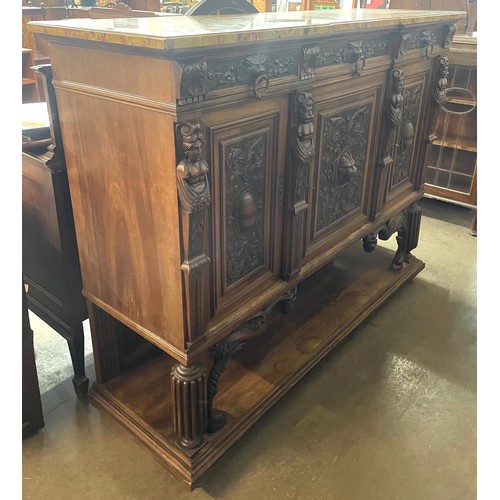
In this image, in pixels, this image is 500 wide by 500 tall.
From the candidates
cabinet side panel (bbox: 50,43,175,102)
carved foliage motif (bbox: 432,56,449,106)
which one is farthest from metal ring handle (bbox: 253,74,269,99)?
carved foliage motif (bbox: 432,56,449,106)

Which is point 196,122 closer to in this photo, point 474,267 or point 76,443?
point 76,443

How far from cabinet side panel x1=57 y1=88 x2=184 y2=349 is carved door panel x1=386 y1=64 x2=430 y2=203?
1.03 meters

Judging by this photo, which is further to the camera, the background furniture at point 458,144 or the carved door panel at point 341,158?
the background furniture at point 458,144

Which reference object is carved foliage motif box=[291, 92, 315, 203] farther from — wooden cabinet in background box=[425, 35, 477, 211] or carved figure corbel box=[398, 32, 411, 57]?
wooden cabinet in background box=[425, 35, 477, 211]

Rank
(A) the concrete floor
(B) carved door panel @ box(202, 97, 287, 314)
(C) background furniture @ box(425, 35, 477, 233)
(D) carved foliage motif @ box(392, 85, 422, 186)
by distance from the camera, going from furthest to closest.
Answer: (C) background furniture @ box(425, 35, 477, 233)
(D) carved foliage motif @ box(392, 85, 422, 186)
(A) the concrete floor
(B) carved door panel @ box(202, 97, 287, 314)

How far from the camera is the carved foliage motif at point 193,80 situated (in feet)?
3.23

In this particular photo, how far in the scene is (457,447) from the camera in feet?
5.17

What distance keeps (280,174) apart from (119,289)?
1.78 feet

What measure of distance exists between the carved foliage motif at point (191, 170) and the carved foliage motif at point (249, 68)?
0.12 m

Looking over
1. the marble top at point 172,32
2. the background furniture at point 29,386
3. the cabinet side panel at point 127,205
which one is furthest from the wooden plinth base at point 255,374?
the marble top at point 172,32

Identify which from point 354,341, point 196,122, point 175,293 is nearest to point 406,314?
point 354,341

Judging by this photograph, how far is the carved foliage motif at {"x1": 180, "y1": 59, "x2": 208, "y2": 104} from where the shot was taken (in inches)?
38.7

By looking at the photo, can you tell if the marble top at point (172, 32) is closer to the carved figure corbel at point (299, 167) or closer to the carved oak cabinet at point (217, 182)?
the carved oak cabinet at point (217, 182)

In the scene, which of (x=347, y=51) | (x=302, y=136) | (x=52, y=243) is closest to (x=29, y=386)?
(x=52, y=243)
